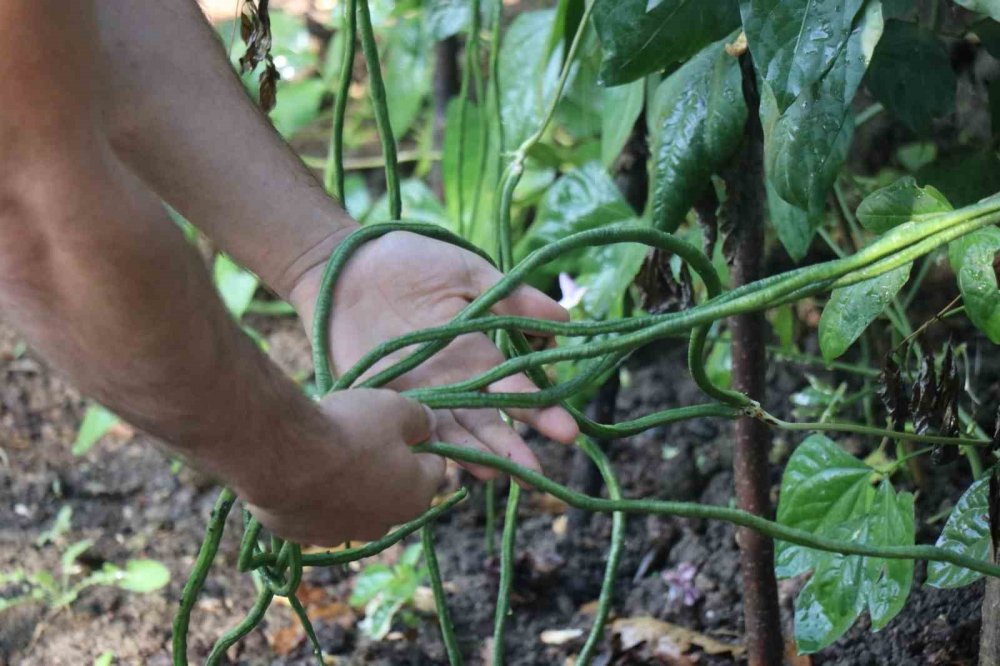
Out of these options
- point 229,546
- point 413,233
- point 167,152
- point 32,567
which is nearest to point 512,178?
point 413,233

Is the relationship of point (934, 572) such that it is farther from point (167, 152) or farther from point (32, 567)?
point (32, 567)

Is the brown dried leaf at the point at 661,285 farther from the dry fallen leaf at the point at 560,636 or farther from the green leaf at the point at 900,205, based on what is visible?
the dry fallen leaf at the point at 560,636

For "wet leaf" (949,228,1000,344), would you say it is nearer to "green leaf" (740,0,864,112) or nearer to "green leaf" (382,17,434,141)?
"green leaf" (740,0,864,112)

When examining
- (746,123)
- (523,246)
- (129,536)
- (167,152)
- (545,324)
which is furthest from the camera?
(129,536)

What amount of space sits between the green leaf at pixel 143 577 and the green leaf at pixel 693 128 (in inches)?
30.0

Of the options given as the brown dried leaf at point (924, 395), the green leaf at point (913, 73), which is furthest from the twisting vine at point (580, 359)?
the green leaf at point (913, 73)

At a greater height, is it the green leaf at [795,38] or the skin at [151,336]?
the green leaf at [795,38]

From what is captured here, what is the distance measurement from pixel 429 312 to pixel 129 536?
2.67ft

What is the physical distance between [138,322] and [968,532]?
0.63 metres

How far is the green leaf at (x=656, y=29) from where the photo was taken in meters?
0.91

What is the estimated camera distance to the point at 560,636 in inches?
51.4

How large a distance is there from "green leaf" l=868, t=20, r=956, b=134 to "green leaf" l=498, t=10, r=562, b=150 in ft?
1.48

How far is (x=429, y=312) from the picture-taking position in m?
0.90

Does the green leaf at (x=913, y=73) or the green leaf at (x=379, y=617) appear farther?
the green leaf at (x=379, y=617)
